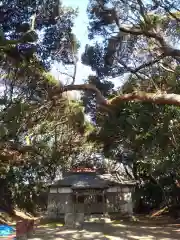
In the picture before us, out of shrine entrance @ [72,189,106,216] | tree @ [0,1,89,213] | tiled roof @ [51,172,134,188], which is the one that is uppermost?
tree @ [0,1,89,213]

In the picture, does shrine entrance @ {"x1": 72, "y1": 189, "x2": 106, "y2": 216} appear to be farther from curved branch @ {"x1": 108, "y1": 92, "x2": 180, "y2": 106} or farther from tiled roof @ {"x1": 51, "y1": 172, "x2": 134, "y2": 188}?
curved branch @ {"x1": 108, "y1": 92, "x2": 180, "y2": 106}

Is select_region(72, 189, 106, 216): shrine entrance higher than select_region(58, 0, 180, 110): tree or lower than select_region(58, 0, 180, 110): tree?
lower

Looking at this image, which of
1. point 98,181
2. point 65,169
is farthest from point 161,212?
point 65,169

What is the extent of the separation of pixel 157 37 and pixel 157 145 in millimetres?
5129

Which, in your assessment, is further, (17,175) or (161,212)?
(17,175)

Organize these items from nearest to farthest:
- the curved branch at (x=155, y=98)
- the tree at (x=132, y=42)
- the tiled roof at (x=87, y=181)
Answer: the curved branch at (x=155, y=98)
the tree at (x=132, y=42)
the tiled roof at (x=87, y=181)

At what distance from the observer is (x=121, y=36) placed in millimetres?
11867

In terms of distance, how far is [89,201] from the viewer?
18.2 meters

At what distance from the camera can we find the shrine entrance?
1728cm

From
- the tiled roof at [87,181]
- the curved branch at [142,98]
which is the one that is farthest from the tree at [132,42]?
the tiled roof at [87,181]

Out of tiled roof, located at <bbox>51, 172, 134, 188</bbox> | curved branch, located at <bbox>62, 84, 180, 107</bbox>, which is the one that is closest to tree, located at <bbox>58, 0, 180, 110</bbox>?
curved branch, located at <bbox>62, 84, 180, 107</bbox>

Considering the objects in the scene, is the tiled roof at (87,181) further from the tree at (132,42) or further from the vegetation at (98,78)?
the tree at (132,42)

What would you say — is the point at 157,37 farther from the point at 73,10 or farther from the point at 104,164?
the point at 104,164

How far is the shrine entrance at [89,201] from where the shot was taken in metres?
17.3
